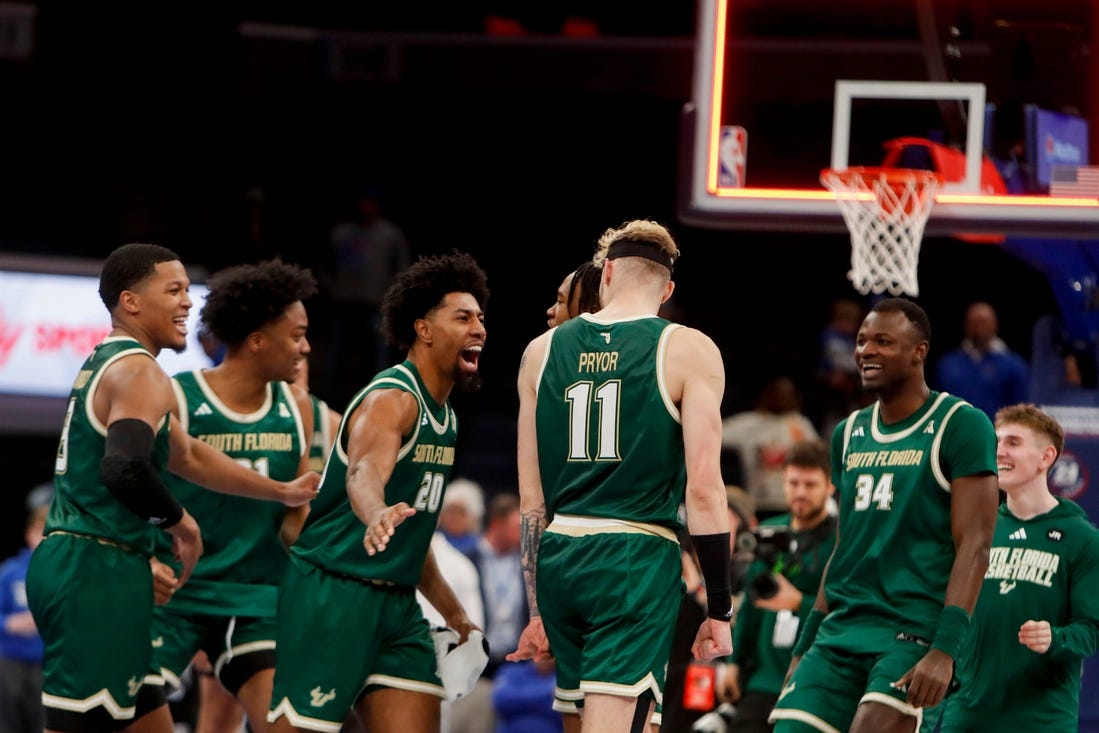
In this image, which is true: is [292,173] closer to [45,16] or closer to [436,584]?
[45,16]

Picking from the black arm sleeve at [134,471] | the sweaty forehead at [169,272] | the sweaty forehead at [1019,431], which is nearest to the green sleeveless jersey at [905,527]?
the sweaty forehead at [1019,431]

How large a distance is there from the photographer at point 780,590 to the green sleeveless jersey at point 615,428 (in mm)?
2835

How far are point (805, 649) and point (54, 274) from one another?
1125 centimetres

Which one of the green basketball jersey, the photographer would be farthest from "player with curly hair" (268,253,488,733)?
the photographer

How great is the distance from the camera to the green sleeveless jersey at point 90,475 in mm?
6285

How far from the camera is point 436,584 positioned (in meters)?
6.87

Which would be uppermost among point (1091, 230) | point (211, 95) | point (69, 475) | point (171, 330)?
point (211, 95)

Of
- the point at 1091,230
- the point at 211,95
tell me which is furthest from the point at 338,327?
the point at 1091,230

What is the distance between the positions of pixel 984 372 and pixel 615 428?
26.8 feet

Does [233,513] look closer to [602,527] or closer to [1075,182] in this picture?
[602,527]

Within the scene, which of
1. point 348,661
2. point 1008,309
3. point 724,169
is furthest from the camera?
point 1008,309

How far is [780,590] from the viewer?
8.44m

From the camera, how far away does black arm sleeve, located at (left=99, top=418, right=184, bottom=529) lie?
599 centimetres

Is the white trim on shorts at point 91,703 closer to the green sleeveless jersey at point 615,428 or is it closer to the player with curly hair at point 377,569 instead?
the player with curly hair at point 377,569
